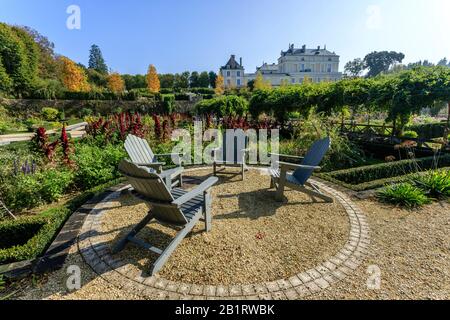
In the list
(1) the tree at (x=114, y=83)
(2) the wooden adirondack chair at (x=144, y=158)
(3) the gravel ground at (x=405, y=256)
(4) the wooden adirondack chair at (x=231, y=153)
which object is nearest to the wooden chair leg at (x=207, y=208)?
(2) the wooden adirondack chair at (x=144, y=158)

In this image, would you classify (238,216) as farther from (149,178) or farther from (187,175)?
(187,175)

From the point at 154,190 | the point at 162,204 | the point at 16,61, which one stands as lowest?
the point at 162,204

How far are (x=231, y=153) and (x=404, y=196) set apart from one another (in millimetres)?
3231

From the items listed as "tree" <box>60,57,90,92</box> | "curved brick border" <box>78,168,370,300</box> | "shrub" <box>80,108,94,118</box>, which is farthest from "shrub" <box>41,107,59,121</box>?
"curved brick border" <box>78,168,370,300</box>

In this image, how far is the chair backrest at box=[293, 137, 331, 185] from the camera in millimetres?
3797

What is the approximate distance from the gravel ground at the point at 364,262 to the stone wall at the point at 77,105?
2078 centimetres

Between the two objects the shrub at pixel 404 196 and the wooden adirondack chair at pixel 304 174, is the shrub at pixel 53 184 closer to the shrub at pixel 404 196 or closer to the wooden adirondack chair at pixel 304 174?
the wooden adirondack chair at pixel 304 174

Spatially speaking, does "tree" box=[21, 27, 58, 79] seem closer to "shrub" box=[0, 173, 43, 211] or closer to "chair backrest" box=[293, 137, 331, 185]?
"shrub" box=[0, 173, 43, 211]

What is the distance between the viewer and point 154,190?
7.64 ft

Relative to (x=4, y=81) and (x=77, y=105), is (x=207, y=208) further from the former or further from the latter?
(x=4, y=81)

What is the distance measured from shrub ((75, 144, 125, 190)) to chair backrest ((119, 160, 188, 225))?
8.68 ft

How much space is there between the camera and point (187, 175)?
5383 mm

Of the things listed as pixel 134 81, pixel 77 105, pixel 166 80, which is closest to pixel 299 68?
pixel 166 80
